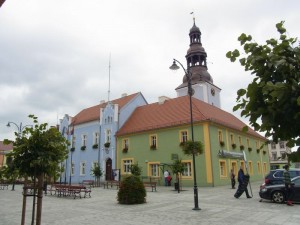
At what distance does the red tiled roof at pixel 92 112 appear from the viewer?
40812mm

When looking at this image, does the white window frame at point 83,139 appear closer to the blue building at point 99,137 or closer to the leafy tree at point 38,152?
the blue building at point 99,137

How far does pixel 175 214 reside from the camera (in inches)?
456

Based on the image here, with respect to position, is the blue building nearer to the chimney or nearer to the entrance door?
the entrance door

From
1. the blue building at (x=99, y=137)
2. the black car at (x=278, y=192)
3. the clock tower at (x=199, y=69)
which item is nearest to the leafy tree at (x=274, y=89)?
the black car at (x=278, y=192)

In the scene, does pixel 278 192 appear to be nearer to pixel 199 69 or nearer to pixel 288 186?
pixel 288 186

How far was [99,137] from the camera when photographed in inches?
1533

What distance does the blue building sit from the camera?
37241mm

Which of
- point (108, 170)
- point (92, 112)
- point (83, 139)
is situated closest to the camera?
point (108, 170)

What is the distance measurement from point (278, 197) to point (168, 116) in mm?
19942

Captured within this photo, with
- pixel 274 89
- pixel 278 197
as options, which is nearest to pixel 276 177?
pixel 278 197

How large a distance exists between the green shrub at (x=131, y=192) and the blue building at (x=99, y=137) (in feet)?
68.4

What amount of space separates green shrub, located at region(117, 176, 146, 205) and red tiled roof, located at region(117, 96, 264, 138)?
14.7 metres

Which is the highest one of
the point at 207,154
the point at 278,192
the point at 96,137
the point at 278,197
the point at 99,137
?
the point at 96,137

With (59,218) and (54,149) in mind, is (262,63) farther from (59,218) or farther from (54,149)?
(59,218)
